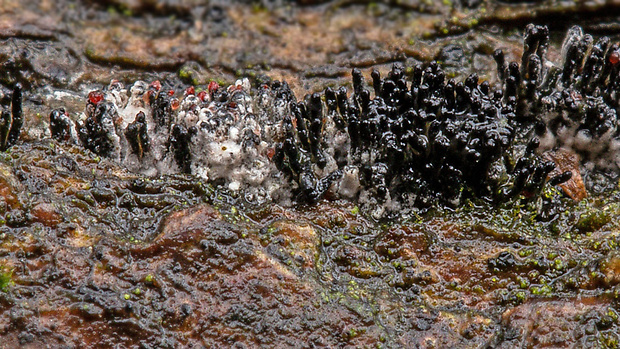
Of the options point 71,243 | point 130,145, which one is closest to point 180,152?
point 130,145

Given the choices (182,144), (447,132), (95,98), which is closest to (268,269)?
(182,144)

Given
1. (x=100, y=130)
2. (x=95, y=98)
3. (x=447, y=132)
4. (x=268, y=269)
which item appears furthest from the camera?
(x=95, y=98)

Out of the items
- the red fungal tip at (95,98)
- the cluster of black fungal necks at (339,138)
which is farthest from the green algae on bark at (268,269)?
the red fungal tip at (95,98)

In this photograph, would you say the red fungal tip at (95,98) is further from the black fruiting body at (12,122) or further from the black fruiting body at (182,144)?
the black fruiting body at (182,144)

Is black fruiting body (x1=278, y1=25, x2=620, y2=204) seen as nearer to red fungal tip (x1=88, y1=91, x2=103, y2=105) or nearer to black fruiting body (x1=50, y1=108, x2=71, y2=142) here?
red fungal tip (x1=88, y1=91, x2=103, y2=105)

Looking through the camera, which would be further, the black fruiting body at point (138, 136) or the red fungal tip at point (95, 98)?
the red fungal tip at point (95, 98)

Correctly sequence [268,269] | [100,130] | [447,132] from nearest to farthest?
[268,269]
[447,132]
[100,130]

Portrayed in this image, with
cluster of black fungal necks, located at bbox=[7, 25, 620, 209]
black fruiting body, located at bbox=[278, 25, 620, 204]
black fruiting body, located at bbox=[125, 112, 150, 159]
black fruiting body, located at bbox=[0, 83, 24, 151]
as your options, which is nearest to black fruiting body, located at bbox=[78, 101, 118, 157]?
cluster of black fungal necks, located at bbox=[7, 25, 620, 209]

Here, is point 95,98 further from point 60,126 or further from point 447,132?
point 447,132

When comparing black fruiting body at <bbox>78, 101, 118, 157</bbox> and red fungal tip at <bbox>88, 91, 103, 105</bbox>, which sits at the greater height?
red fungal tip at <bbox>88, 91, 103, 105</bbox>
